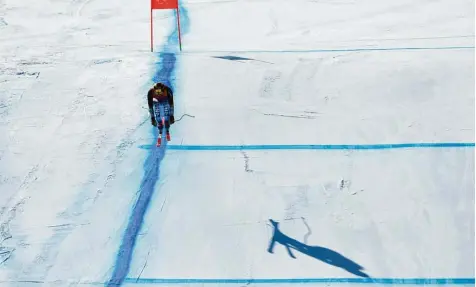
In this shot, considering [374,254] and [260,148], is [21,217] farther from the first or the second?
[374,254]

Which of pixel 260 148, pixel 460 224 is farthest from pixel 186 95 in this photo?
pixel 460 224

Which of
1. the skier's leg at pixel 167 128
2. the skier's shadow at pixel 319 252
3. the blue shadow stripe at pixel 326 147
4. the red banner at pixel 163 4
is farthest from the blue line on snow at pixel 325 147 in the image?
the red banner at pixel 163 4

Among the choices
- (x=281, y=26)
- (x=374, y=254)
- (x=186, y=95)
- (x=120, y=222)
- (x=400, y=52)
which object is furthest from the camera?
(x=281, y=26)

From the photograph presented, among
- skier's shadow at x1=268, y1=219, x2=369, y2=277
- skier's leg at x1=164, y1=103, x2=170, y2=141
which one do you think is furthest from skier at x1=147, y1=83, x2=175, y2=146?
skier's shadow at x1=268, y1=219, x2=369, y2=277

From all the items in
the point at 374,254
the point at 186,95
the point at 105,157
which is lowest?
the point at 374,254

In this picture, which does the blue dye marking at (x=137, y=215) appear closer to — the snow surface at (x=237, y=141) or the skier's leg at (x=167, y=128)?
the snow surface at (x=237, y=141)

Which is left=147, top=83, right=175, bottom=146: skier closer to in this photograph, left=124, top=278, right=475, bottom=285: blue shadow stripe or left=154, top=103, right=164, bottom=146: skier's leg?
left=154, top=103, right=164, bottom=146: skier's leg
